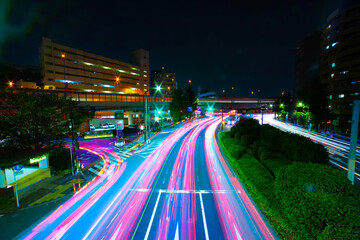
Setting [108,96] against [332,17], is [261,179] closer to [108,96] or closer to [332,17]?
[108,96]

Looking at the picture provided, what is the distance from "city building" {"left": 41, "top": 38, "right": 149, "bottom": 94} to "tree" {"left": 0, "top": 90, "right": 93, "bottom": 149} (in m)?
38.5

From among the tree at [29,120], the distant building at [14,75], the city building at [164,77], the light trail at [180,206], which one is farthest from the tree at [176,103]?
the city building at [164,77]

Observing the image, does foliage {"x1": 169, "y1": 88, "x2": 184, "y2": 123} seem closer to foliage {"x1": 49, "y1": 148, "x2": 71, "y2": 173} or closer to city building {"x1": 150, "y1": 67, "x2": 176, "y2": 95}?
foliage {"x1": 49, "y1": 148, "x2": 71, "y2": 173}

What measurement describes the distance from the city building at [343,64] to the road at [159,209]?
1565 inches

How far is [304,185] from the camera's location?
662cm

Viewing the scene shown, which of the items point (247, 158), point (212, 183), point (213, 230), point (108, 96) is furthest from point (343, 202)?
point (108, 96)

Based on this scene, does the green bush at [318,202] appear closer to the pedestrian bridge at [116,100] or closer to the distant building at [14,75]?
the pedestrian bridge at [116,100]

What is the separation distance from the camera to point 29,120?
13344 mm

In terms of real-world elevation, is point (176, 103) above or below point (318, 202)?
above

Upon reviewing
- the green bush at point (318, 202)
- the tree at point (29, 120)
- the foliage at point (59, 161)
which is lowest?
the foliage at point (59, 161)

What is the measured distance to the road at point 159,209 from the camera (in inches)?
307

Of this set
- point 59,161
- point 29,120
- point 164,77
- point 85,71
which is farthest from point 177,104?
point 164,77

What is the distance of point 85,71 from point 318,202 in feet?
264

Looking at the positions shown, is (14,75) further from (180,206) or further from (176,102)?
(180,206)
